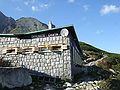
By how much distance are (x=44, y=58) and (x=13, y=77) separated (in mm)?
5244

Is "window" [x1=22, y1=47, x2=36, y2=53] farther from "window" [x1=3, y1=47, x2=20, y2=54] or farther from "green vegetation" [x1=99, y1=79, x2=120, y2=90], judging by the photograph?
"green vegetation" [x1=99, y1=79, x2=120, y2=90]

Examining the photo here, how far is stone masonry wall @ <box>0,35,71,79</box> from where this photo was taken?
16.0 metres

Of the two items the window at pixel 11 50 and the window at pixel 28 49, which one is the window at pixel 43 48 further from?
the window at pixel 11 50

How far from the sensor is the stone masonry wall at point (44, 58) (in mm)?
16016

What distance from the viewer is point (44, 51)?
54.5ft

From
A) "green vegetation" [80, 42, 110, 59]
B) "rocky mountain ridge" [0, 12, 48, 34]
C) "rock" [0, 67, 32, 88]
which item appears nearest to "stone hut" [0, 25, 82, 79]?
"rock" [0, 67, 32, 88]

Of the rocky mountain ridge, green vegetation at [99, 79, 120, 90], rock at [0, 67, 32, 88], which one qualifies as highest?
the rocky mountain ridge

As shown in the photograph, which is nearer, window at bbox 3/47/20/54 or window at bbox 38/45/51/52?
window at bbox 38/45/51/52

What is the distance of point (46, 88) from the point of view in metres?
13.0

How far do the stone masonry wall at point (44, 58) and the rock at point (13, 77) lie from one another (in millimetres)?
3523

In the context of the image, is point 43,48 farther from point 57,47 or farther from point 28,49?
point 28,49

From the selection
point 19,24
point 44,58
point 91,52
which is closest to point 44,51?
point 44,58

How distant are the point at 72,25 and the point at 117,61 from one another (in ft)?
67.3

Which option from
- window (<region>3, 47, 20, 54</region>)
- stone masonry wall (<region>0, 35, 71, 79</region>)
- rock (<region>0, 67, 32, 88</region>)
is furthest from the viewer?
window (<region>3, 47, 20, 54</region>)
